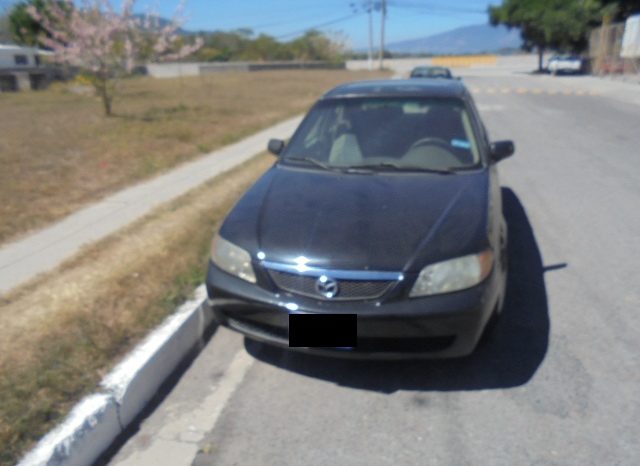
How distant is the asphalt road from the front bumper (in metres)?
0.29

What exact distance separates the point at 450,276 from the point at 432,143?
5.76 ft

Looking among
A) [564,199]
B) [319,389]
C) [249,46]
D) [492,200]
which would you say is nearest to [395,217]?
[492,200]

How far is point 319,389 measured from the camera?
10.8 feet

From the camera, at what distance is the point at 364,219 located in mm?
3438

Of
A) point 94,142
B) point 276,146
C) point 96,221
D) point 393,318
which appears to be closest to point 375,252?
point 393,318

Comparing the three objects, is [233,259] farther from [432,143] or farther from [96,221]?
[96,221]

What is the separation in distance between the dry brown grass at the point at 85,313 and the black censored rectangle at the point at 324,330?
3.57 feet

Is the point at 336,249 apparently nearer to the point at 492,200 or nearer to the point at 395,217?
the point at 395,217

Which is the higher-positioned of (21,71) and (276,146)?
(276,146)

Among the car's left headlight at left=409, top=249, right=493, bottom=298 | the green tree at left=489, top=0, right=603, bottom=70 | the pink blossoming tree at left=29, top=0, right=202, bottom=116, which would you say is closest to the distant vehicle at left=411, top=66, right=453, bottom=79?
the pink blossoming tree at left=29, top=0, right=202, bottom=116

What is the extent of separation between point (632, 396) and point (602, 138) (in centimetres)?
1002

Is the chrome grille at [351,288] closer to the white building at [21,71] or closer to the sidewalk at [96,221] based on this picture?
the sidewalk at [96,221]

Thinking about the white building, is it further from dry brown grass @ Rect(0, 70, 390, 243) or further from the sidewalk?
the sidewalk

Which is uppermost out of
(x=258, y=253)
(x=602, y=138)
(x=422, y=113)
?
(x=422, y=113)
